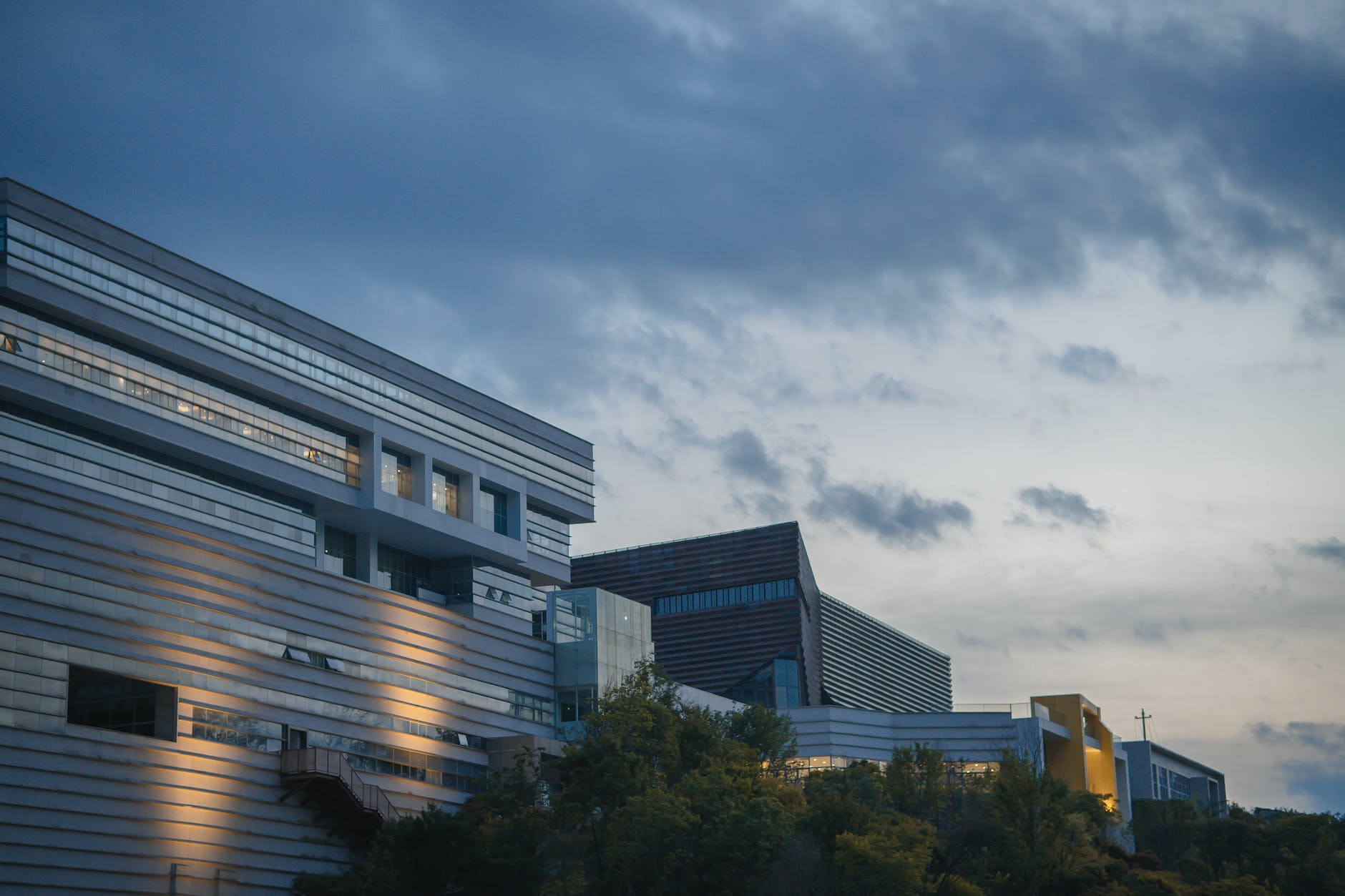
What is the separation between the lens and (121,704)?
73.0 meters

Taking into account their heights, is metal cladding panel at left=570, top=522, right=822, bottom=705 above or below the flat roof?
below

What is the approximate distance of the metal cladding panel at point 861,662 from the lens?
6649 inches

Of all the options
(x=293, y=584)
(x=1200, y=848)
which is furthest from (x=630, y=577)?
(x=293, y=584)

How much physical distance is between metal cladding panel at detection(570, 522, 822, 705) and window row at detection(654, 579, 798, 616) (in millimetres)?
474

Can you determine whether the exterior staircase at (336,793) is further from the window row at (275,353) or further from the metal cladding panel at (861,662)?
the metal cladding panel at (861,662)

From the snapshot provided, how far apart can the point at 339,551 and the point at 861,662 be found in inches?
3704

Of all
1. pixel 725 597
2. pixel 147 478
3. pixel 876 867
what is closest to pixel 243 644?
pixel 147 478

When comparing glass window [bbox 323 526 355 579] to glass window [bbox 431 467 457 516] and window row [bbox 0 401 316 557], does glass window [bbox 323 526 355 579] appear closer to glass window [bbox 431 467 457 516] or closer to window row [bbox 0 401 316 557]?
window row [bbox 0 401 316 557]

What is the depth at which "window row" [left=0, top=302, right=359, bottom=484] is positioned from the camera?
7838cm

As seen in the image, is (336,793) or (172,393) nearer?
(336,793)

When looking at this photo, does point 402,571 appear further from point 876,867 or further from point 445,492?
point 876,867

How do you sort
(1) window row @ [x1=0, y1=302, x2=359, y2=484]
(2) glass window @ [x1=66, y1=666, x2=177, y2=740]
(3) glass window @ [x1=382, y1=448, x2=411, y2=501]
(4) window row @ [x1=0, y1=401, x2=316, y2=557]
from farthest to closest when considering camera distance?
(3) glass window @ [x1=382, y1=448, x2=411, y2=501] → (1) window row @ [x1=0, y1=302, x2=359, y2=484] → (4) window row @ [x1=0, y1=401, x2=316, y2=557] → (2) glass window @ [x1=66, y1=666, x2=177, y2=740]

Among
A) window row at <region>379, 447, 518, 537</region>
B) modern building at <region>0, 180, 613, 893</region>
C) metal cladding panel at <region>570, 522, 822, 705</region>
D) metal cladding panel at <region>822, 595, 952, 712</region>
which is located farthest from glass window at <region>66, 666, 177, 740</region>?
metal cladding panel at <region>822, 595, 952, 712</region>

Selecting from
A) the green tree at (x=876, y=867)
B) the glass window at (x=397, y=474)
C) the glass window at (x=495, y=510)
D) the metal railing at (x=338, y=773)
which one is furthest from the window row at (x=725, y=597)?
the green tree at (x=876, y=867)
